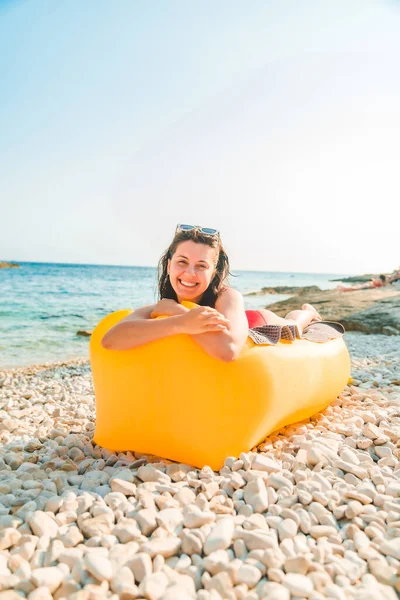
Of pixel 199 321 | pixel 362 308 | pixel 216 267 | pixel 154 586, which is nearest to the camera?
pixel 154 586

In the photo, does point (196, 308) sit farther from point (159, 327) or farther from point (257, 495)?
point (257, 495)

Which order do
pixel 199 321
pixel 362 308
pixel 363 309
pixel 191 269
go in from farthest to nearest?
1. pixel 362 308
2. pixel 363 309
3. pixel 191 269
4. pixel 199 321

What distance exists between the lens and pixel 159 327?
2609 millimetres

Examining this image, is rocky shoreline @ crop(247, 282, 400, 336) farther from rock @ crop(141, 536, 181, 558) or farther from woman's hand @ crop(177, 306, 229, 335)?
rock @ crop(141, 536, 181, 558)

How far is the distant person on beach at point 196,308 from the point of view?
103 inches

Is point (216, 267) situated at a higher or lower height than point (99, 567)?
higher

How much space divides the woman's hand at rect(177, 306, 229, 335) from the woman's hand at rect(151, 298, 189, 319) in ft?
0.62

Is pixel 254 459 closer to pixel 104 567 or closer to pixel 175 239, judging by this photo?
pixel 104 567

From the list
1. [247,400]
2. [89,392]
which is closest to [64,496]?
[247,400]

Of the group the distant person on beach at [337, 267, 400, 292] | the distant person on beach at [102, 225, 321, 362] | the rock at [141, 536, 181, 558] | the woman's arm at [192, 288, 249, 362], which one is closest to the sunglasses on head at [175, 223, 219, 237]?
the distant person on beach at [102, 225, 321, 362]

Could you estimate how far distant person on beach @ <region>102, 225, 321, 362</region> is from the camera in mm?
2607

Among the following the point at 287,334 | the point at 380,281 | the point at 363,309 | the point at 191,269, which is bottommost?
the point at 363,309

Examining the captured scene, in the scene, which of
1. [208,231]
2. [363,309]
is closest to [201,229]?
[208,231]

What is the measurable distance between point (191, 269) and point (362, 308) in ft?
30.5
